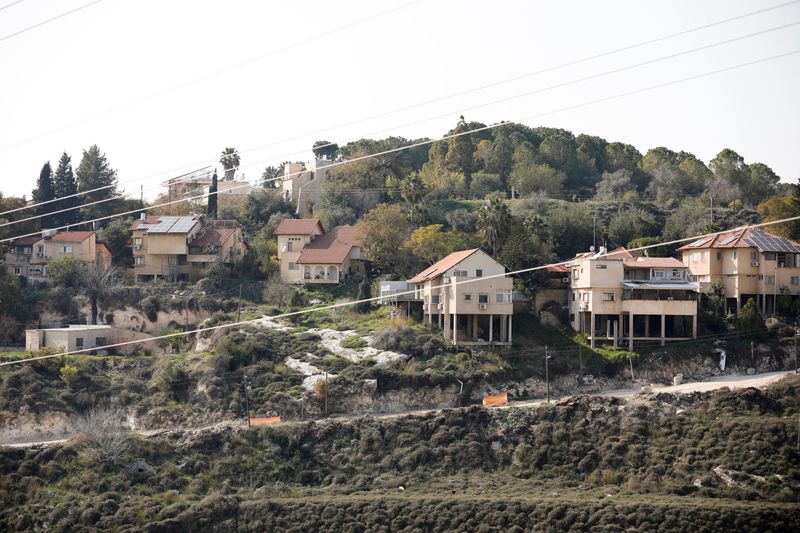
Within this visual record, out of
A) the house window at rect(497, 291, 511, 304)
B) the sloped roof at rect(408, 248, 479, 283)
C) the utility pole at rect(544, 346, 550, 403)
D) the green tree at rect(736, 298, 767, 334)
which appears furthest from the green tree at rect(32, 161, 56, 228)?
the green tree at rect(736, 298, 767, 334)

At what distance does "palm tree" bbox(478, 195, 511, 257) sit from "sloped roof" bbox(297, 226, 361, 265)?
330 inches

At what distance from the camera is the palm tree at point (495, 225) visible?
2506 inches

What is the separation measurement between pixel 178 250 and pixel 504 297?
23570 mm

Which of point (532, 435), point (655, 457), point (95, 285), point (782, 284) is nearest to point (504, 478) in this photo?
point (532, 435)

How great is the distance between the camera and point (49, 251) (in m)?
71.2

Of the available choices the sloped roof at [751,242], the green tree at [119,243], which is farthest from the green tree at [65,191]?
the sloped roof at [751,242]

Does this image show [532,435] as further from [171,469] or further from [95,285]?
[95,285]

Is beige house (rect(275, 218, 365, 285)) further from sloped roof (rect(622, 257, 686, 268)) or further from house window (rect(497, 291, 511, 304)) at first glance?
sloped roof (rect(622, 257, 686, 268))

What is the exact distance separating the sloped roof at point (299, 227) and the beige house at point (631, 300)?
18.6m

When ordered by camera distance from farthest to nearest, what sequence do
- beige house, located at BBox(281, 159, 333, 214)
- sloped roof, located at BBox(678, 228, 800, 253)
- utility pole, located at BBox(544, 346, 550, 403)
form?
beige house, located at BBox(281, 159, 333, 214), sloped roof, located at BBox(678, 228, 800, 253), utility pole, located at BBox(544, 346, 550, 403)

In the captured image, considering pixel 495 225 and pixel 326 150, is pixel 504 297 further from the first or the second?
pixel 326 150

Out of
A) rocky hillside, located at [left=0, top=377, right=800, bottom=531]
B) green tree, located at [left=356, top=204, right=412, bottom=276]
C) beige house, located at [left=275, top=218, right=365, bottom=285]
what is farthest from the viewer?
beige house, located at [left=275, top=218, right=365, bottom=285]

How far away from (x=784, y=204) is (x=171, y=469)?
4296 cm

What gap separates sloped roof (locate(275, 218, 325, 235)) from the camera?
228 ft
